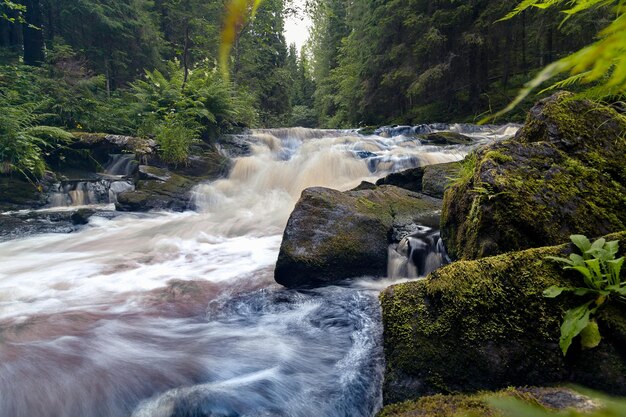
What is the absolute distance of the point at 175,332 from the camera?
386 cm

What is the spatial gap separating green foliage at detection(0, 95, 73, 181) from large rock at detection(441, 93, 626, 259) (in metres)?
9.22

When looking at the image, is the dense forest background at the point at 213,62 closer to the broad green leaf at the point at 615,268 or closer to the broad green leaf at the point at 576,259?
the broad green leaf at the point at 576,259

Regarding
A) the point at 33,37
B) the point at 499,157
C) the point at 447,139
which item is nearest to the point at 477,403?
the point at 499,157

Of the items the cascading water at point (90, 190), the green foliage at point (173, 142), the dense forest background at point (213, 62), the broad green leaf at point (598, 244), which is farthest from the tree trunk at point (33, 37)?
the broad green leaf at point (598, 244)

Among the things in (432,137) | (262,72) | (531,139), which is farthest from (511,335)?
(262,72)

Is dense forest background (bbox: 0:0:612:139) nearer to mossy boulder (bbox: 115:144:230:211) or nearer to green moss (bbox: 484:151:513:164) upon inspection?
mossy boulder (bbox: 115:144:230:211)

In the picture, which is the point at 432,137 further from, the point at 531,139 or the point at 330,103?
the point at 330,103

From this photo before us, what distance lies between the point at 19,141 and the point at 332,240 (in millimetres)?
7975

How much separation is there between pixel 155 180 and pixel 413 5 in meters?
13.8

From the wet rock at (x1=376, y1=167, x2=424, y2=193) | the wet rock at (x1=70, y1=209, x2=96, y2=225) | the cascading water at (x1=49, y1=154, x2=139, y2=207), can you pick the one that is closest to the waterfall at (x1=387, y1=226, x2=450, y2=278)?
the wet rock at (x1=376, y1=167, x2=424, y2=193)

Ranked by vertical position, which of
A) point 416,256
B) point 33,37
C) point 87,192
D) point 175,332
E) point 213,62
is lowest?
point 175,332

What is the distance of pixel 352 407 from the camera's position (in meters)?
2.60

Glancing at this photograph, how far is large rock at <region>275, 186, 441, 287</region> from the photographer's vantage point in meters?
4.59

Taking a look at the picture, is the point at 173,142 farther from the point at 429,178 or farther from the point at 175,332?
A: the point at 175,332
